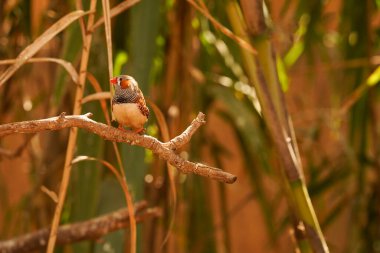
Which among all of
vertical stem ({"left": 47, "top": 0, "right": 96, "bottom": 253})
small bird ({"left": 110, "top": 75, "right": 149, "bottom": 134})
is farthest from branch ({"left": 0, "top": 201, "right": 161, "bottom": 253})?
small bird ({"left": 110, "top": 75, "right": 149, "bottom": 134})

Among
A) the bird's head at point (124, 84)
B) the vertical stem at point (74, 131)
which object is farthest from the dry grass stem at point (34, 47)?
the bird's head at point (124, 84)

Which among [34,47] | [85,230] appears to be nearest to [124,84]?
[34,47]

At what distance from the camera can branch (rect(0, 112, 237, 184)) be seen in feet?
1.58

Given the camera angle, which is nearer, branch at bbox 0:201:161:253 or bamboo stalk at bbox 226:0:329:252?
bamboo stalk at bbox 226:0:329:252

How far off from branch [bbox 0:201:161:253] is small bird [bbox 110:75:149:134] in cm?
30

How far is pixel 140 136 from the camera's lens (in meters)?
0.52

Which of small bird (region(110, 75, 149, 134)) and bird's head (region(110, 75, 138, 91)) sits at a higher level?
bird's head (region(110, 75, 138, 91))

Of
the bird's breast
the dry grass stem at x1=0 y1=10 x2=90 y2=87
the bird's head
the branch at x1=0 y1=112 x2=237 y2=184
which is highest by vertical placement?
the dry grass stem at x1=0 y1=10 x2=90 y2=87

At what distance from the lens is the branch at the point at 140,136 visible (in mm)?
483

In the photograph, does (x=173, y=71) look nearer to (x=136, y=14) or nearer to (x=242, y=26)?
(x=136, y=14)

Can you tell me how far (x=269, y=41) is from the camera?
72cm

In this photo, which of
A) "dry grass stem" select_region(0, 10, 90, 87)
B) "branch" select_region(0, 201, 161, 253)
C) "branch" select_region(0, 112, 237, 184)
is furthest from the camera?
"branch" select_region(0, 201, 161, 253)

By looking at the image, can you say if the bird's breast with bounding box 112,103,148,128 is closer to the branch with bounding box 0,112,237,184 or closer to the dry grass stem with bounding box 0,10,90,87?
the branch with bounding box 0,112,237,184

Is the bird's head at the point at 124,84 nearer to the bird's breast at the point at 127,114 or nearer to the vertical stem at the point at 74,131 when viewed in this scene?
the bird's breast at the point at 127,114
